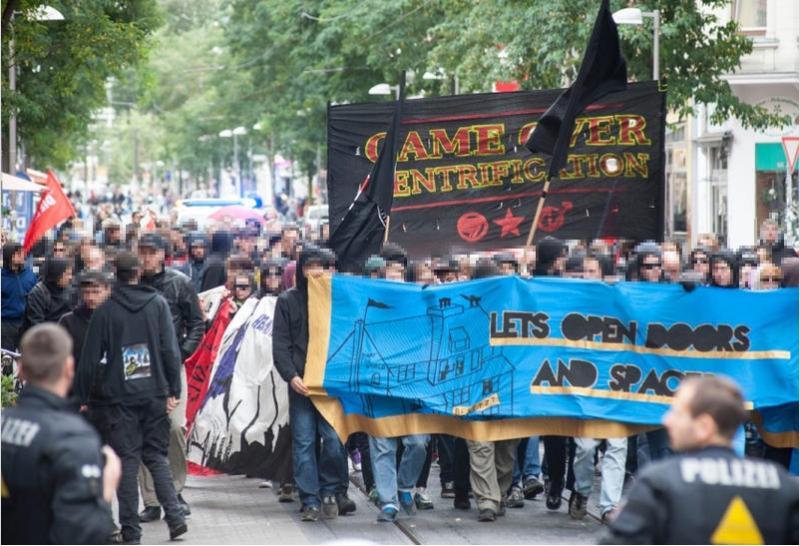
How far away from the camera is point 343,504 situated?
11.2m

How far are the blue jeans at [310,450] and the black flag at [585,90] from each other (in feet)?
10.6

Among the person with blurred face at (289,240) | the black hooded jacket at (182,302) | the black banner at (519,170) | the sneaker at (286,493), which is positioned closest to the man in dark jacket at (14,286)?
the black banner at (519,170)

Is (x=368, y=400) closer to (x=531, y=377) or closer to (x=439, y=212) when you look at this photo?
(x=531, y=377)

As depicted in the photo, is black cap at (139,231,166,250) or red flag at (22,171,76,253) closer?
black cap at (139,231,166,250)

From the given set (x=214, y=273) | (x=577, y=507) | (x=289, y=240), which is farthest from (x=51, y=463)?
(x=289, y=240)

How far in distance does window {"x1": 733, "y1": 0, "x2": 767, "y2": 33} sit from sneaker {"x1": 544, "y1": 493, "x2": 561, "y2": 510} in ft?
83.9

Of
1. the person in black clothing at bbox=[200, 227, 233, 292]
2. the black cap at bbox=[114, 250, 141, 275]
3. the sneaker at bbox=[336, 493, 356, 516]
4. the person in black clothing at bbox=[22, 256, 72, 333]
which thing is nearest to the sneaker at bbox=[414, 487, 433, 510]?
the sneaker at bbox=[336, 493, 356, 516]

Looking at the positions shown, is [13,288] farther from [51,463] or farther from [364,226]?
[51,463]

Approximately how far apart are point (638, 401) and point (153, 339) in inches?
120

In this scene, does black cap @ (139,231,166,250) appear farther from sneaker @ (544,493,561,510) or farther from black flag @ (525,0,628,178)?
black flag @ (525,0,628,178)

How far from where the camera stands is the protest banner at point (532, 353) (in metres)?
10.4

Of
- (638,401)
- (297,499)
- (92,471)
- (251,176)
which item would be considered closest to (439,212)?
(297,499)

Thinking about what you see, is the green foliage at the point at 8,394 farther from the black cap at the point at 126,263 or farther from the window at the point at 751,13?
the window at the point at 751,13

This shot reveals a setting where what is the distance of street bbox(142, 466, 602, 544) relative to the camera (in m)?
10.3
